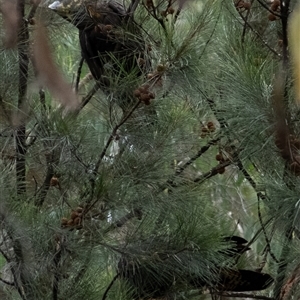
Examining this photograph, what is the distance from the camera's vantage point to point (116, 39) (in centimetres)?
151

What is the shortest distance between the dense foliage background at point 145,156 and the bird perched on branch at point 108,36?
3cm

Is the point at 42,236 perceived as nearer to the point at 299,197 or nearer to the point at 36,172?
the point at 36,172

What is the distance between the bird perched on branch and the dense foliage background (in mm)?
27

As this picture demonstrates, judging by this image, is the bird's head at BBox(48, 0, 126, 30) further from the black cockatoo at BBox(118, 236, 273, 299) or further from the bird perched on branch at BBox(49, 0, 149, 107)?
the black cockatoo at BBox(118, 236, 273, 299)

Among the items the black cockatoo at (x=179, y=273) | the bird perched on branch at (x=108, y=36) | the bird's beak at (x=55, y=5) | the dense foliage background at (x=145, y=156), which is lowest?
the black cockatoo at (x=179, y=273)

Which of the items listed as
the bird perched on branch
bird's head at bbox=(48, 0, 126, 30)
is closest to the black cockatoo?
the bird perched on branch

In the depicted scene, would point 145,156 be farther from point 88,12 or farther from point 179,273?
point 88,12

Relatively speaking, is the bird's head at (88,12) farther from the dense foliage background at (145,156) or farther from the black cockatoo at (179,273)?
the black cockatoo at (179,273)

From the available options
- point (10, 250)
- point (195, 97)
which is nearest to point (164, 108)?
point (195, 97)

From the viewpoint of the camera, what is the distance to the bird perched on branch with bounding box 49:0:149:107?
4.77 feet

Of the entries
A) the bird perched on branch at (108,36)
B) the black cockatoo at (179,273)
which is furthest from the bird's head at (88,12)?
the black cockatoo at (179,273)

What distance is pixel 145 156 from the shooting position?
1.41 m

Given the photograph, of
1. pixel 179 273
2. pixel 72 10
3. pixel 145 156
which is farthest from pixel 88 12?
pixel 179 273

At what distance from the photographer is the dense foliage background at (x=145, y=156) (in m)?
1.31
